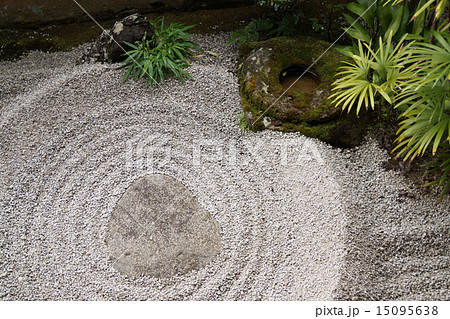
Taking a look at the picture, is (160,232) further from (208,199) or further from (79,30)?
(79,30)

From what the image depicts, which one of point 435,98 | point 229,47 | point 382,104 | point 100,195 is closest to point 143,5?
point 229,47

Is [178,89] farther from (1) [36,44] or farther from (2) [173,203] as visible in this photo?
(1) [36,44]

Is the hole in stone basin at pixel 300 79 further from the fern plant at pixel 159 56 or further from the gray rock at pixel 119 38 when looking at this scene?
the gray rock at pixel 119 38

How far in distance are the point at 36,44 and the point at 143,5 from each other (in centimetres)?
141

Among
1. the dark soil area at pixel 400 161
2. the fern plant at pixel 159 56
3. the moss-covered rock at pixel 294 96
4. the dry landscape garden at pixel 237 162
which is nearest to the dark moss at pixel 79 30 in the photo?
the dry landscape garden at pixel 237 162

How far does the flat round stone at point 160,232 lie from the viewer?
2768mm

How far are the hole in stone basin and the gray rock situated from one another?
1575mm

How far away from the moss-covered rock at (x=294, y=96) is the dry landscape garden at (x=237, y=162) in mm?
16

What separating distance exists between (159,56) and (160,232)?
6.27ft

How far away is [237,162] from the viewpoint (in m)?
3.26

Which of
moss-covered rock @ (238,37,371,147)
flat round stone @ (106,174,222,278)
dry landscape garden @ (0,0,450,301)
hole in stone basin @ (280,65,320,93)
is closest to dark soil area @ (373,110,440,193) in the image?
dry landscape garden @ (0,0,450,301)

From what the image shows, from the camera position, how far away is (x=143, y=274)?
274 cm

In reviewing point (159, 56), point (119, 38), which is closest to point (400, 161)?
point (159, 56)

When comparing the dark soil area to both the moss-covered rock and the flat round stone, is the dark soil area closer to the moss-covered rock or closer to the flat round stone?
the moss-covered rock
